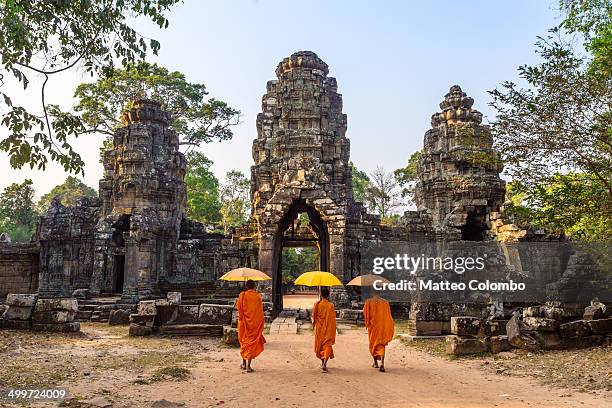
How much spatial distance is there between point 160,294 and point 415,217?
10761 millimetres

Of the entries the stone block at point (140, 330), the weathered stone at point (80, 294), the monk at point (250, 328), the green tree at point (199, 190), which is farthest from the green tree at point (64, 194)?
the monk at point (250, 328)

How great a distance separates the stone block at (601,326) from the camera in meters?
9.40

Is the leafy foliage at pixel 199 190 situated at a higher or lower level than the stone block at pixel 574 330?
higher

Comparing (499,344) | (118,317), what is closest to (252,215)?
(118,317)

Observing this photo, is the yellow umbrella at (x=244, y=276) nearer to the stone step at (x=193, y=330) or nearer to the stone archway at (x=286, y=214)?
the stone step at (x=193, y=330)

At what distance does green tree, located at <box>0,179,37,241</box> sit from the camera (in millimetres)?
40469

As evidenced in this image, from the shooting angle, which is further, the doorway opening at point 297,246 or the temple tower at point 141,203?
→ the temple tower at point 141,203

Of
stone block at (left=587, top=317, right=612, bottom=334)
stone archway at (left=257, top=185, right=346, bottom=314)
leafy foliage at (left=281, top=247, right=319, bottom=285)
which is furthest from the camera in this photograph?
leafy foliage at (left=281, top=247, right=319, bottom=285)

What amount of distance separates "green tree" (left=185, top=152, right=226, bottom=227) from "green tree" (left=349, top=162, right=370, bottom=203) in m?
14.2

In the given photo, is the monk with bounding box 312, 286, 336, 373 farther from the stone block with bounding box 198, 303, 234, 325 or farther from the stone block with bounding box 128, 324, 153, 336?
the stone block with bounding box 128, 324, 153, 336

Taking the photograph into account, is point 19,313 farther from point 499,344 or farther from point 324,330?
point 499,344

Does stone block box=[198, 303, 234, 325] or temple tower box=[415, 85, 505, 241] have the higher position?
temple tower box=[415, 85, 505, 241]

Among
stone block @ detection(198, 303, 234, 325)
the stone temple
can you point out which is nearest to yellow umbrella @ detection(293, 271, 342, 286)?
stone block @ detection(198, 303, 234, 325)

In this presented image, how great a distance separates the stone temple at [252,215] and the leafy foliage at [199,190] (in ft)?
39.5
